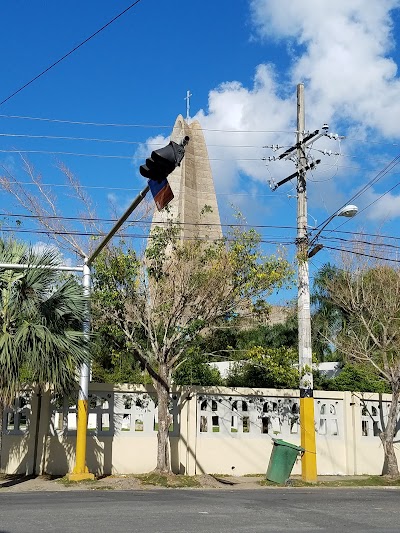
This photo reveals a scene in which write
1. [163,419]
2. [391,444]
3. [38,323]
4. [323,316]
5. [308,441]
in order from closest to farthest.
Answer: [38,323] < [163,419] < [308,441] < [391,444] < [323,316]

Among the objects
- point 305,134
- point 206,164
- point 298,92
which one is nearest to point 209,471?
point 305,134

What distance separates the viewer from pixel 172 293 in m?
18.7

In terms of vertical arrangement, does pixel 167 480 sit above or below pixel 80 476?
below

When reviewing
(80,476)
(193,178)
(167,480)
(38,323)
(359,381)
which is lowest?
(167,480)

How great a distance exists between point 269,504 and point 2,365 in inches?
251

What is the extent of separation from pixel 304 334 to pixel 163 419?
477 cm

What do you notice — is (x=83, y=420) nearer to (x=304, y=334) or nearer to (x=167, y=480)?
(x=167, y=480)

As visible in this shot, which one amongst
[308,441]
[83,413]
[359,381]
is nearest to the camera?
[83,413]

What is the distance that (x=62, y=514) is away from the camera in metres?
11.0

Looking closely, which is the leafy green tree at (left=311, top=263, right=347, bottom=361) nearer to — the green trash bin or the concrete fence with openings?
the concrete fence with openings

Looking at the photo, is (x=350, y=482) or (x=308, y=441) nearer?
(x=308, y=441)

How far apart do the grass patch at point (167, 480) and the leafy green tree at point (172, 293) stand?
324 millimetres

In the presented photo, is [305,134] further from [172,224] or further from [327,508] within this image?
[327,508]

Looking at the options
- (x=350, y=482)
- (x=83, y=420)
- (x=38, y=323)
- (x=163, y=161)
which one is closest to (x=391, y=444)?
(x=350, y=482)
